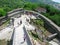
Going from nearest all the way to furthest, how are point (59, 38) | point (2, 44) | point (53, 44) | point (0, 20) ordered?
point (2, 44)
point (53, 44)
point (59, 38)
point (0, 20)

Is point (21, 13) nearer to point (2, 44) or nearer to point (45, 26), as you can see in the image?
point (45, 26)

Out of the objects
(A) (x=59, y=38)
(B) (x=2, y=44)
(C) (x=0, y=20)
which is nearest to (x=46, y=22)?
(A) (x=59, y=38)

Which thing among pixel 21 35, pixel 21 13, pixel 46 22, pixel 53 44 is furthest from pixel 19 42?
pixel 21 13

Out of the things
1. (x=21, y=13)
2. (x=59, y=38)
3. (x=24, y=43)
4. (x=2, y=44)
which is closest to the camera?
(x=24, y=43)

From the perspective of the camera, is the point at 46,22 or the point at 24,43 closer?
the point at 24,43

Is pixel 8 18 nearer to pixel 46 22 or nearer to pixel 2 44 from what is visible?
pixel 46 22

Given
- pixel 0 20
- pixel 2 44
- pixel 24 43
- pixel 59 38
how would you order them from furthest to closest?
1. pixel 0 20
2. pixel 59 38
3. pixel 2 44
4. pixel 24 43

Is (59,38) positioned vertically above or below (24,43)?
below

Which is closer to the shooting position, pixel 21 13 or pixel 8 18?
pixel 8 18

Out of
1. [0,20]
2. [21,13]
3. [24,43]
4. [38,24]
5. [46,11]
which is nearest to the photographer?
[24,43]
